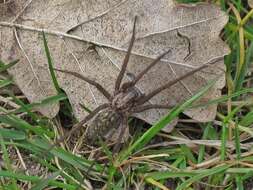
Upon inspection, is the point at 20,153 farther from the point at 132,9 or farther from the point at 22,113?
the point at 132,9

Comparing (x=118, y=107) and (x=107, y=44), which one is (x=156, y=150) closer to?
(x=118, y=107)

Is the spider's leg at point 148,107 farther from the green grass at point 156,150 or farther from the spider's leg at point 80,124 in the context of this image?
the spider's leg at point 80,124

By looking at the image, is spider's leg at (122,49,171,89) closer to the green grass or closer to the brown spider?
the brown spider

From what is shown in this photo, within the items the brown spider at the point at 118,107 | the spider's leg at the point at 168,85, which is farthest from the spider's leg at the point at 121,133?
the spider's leg at the point at 168,85

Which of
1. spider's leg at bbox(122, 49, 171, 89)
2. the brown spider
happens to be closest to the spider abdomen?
the brown spider

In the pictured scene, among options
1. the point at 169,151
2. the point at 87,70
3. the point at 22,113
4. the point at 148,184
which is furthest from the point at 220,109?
the point at 22,113
